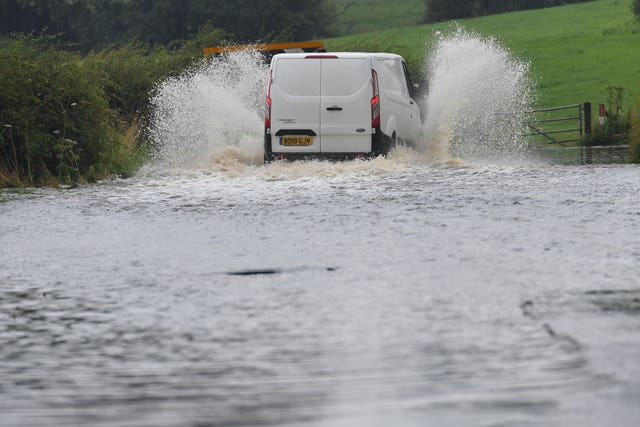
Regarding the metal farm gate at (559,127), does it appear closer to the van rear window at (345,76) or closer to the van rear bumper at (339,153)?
the van rear bumper at (339,153)

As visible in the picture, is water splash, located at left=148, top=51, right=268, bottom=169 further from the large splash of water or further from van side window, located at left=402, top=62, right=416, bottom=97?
van side window, located at left=402, top=62, right=416, bottom=97

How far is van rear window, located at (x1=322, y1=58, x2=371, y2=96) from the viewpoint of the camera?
20453 millimetres

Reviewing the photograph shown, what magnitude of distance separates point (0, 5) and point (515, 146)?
188 ft

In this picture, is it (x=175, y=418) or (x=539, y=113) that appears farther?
(x=539, y=113)

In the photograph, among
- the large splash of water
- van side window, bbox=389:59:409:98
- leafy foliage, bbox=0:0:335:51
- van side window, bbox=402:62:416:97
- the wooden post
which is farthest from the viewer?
leafy foliage, bbox=0:0:335:51

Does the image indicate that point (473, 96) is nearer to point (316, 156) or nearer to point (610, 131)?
point (316, 156)

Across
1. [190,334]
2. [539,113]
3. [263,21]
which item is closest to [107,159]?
[190,334]

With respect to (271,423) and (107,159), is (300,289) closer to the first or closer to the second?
(271,423)

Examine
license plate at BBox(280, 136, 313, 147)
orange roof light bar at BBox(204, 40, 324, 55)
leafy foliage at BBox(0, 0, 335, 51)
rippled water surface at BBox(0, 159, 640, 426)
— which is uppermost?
leafy foliage at BBox(0, 0, 335, 51)

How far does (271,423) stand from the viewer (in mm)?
5156

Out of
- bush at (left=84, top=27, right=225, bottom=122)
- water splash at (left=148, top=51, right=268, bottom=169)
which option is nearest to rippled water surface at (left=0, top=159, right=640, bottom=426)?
water splash at (left=148, top=51, right=268, bottom=169)

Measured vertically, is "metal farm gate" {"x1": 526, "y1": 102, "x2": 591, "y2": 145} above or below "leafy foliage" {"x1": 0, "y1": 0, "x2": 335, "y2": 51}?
below

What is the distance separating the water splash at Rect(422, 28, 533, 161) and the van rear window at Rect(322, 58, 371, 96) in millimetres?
4504

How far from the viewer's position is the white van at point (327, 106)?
20453 millimetres
